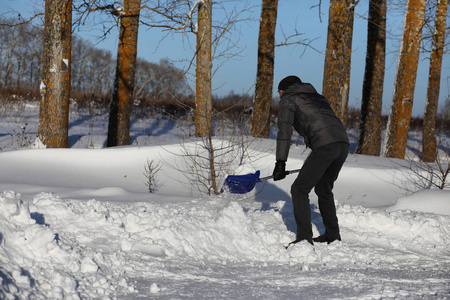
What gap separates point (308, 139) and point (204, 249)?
152cm

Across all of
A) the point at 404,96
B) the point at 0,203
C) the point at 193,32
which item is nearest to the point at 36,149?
the point at 193,32

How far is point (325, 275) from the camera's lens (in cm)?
372

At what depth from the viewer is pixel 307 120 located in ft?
14.5

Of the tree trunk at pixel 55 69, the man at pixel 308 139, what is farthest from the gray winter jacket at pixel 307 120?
the tree trunk at pixel 55 69

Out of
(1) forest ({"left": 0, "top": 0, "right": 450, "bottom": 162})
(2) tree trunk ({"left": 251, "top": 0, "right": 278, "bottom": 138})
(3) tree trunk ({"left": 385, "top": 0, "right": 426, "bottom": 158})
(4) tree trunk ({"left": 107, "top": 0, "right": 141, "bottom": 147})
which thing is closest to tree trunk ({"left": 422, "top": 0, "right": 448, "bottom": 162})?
(1) forest ({"left": 0, "top": 0, "right": 450, "bottom": 162})

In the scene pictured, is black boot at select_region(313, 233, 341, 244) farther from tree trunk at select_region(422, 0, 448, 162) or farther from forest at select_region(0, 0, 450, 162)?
tree trunk at select_region(422, 0, 448, 162)

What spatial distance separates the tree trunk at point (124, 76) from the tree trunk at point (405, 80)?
252 inches

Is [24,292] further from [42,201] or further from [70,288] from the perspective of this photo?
[42,201]

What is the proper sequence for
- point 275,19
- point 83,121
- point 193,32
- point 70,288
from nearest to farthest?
point 70,288, point 193,32, point 275,19, point 83,121

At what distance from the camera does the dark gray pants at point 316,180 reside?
14.4ft

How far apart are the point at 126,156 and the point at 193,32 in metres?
2.94

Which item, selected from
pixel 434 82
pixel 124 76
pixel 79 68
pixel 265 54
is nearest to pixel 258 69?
pixel 265 54

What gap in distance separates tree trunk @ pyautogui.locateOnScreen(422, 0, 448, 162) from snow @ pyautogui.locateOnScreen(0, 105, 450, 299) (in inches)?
340

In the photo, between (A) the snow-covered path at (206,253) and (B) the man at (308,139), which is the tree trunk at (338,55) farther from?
(B) the man at (308,139)
